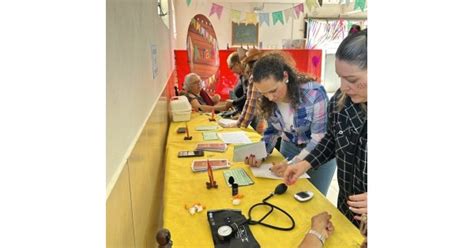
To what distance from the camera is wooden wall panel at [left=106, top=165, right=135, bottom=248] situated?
756 mm

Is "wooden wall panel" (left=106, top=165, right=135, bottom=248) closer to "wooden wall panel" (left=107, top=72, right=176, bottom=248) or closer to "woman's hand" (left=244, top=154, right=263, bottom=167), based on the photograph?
"wooden wall panel" (left=107, top=72, right=176, bottom=248)

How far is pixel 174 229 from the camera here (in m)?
1.16

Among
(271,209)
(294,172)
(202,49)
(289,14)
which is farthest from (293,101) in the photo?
(289,14)

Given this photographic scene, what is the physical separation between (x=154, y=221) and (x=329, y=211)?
39.5 inches

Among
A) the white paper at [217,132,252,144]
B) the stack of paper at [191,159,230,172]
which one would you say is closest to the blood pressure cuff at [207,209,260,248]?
the stack of paper at [191,159,230,172]

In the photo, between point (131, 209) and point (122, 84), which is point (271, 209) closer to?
point (131, 209)

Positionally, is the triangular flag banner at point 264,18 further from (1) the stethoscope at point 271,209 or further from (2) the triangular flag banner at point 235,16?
(1) the stethoscope at point 271,209

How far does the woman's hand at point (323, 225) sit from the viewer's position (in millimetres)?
1058

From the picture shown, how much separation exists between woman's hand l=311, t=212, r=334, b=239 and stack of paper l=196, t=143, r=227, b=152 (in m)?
1.09

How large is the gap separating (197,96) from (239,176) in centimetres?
253

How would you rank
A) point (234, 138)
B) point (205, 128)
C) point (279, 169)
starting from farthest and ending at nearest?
point (205, 128) → point (234, 138) → point (279, 169)

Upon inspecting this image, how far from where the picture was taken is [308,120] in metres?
1.83
